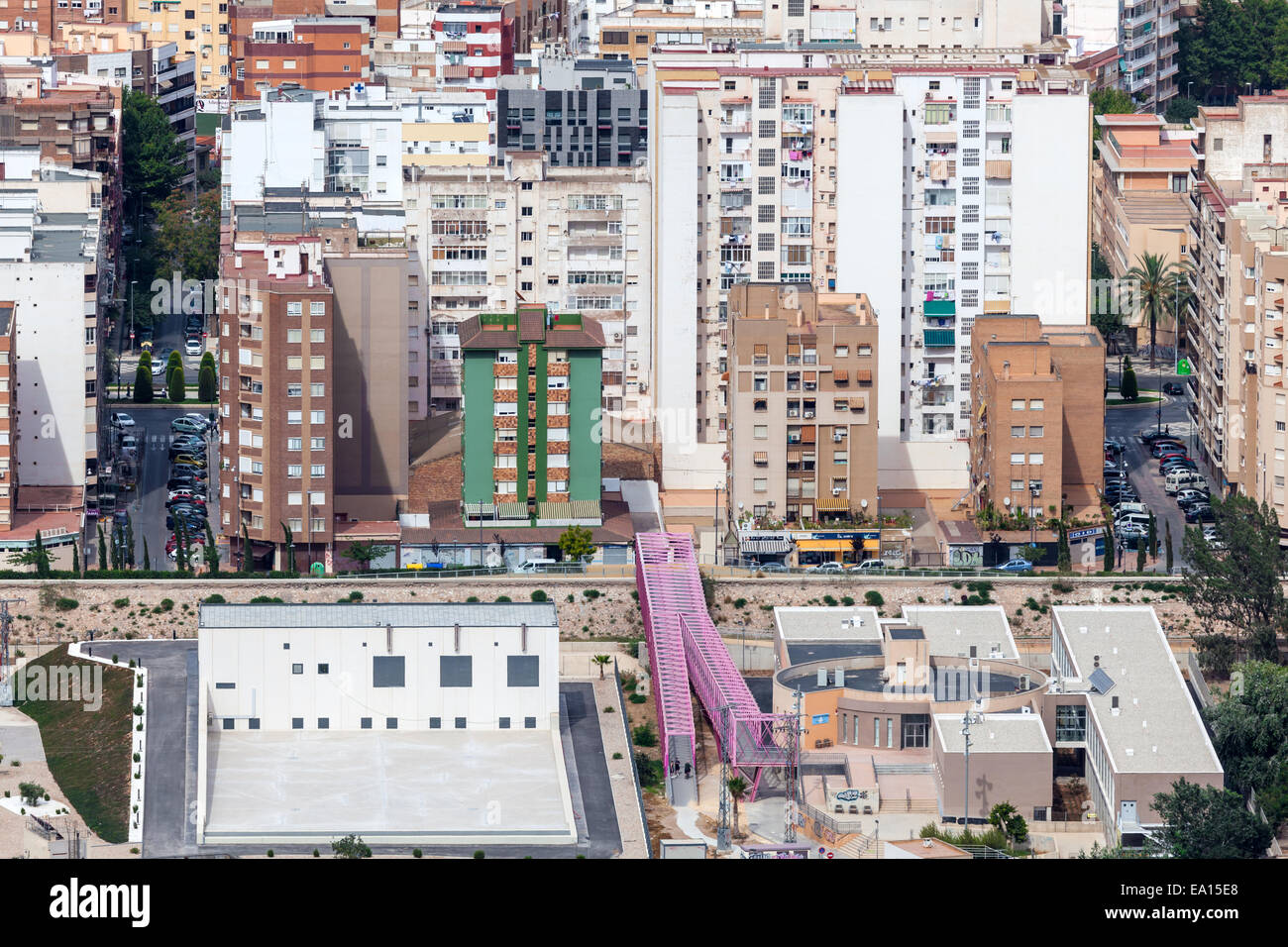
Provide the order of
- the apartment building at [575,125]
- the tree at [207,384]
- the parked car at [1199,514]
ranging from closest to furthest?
the parked car at [1199,514], the tree at [207,384], the apartment building at [575,125]

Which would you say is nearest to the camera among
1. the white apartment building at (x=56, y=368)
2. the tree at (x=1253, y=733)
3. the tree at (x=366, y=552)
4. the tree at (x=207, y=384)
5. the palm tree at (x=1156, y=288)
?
the tree at (x=1253, y=733)

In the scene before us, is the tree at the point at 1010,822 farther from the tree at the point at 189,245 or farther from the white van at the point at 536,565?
the tree at the point at 189,245

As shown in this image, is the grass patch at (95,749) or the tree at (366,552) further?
the tree at (366,552)

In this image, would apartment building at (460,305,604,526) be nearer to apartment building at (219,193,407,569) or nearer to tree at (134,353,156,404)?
apartment building at (219,193,407,569)

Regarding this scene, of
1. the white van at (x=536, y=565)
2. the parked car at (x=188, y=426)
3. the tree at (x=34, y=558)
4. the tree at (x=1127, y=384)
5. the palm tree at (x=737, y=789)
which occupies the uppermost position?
the tree at (x=1127, y=384)

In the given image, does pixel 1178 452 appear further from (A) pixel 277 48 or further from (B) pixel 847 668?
(A) pixel 277 48

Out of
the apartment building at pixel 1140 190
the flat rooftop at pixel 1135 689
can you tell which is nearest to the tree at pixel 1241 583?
the flat rooftop at pixel 1135 689

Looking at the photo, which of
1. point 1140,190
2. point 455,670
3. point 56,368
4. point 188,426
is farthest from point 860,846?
point 1140,190
